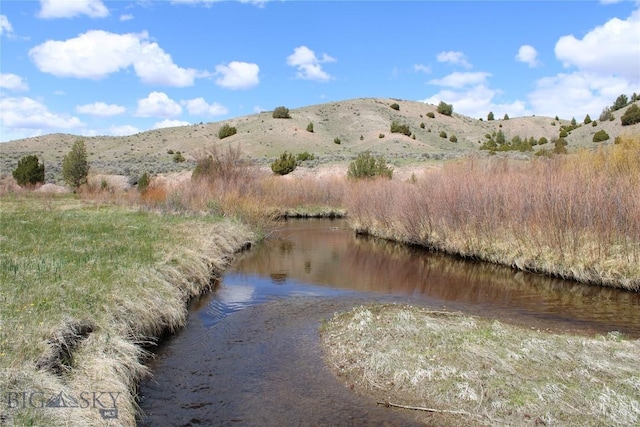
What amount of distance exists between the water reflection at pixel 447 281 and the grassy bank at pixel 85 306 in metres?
3.32

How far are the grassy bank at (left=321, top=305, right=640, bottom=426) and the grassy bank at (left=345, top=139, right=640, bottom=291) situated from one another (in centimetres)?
563

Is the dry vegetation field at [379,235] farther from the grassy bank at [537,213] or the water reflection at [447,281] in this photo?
the water reflection at [447,281]

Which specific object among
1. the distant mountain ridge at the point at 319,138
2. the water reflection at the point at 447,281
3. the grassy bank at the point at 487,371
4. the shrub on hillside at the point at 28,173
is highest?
the distant mountain ridge at the point at 319,138

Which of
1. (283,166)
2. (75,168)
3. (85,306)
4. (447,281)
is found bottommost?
(447,281)

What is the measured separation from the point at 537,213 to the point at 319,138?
185 feet

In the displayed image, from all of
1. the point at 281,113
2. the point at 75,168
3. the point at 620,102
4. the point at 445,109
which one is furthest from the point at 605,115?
the point at 75,168

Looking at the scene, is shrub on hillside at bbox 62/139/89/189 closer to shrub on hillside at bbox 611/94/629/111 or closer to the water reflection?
the water reflection

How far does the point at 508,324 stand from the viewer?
965 centimetres

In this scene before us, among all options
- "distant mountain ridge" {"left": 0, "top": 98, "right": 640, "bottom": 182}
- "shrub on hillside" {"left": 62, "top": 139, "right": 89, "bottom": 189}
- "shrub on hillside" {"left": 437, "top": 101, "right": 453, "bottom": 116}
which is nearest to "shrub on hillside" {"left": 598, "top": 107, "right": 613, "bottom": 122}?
"distant mountain ridge" {"left": 0, "top": 98, "right": 640, "bottom": 182}

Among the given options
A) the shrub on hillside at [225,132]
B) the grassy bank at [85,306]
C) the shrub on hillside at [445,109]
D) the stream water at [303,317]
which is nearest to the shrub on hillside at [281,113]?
the shrub on hillside at [225,132]

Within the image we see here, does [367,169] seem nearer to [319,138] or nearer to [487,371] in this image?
[487,371]

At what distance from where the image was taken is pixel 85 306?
7.20m

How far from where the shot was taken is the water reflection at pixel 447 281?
1066cm

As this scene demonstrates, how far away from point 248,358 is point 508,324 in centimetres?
533
